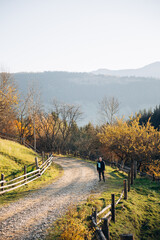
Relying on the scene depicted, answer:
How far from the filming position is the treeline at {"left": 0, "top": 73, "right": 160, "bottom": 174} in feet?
85.3

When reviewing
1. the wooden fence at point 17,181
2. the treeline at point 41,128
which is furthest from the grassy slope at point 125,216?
the treeline at point 41,128

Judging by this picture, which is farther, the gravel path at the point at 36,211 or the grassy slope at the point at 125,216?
the grassy slope at the point at 125,216

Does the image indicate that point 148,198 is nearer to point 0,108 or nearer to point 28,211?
point 28,211

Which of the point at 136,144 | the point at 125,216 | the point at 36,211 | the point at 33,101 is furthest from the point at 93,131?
the point at 36,211

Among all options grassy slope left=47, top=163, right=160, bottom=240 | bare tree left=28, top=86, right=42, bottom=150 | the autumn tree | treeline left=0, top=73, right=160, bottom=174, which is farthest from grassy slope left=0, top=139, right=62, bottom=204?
bare tree left=28, top=86, right=42, bottom=150

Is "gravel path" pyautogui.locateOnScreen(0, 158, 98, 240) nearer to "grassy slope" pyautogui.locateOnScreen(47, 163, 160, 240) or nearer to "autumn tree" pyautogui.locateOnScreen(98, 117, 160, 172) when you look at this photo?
"grassy slope" pyautogui.locateOnScreen(47, 163, 160, 240)

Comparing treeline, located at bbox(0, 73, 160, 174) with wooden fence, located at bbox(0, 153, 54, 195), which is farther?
treeline, located at bbox(0, 73, 160, 174)

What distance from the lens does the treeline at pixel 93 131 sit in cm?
2600

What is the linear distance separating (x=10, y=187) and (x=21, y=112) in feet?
110

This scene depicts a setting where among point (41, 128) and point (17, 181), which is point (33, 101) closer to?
point (41, 128)

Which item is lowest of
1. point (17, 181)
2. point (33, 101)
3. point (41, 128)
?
point (41, 128)

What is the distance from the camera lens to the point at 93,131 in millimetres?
55875

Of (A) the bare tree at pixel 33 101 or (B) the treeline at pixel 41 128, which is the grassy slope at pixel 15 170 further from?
(A) the bare tree at pixel 33 101

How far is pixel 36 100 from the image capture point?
46.7 meters
